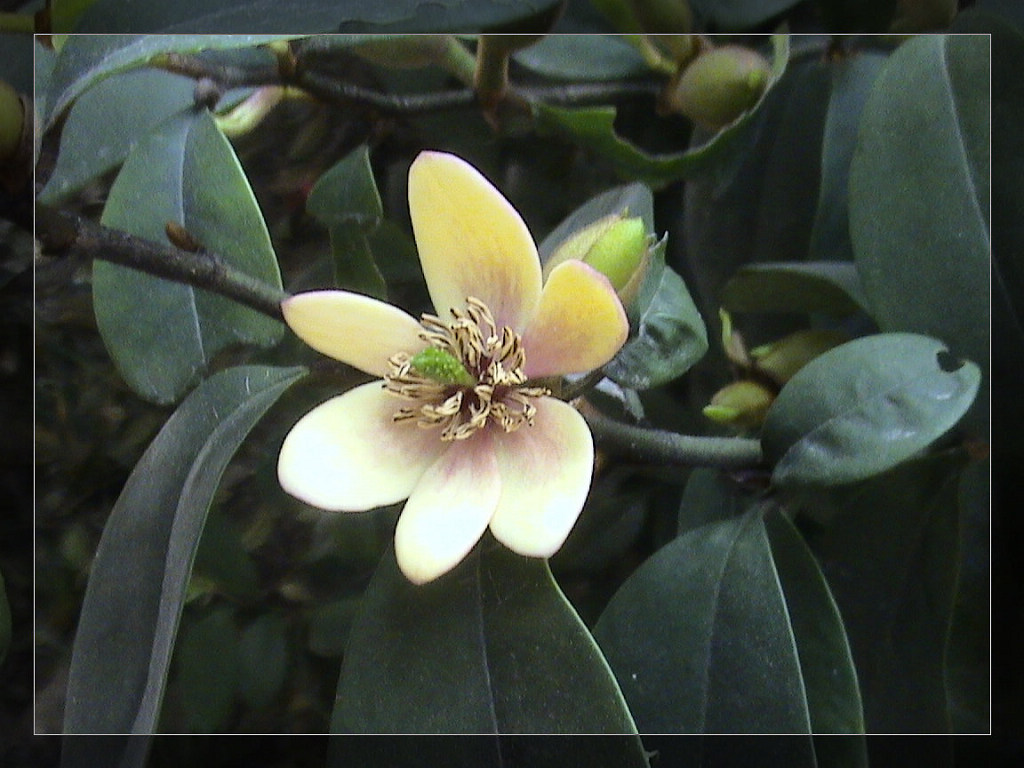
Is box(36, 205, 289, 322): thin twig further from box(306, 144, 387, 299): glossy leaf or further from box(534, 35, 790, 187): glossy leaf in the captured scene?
box(534, 35, 790, 187): glossy leaf

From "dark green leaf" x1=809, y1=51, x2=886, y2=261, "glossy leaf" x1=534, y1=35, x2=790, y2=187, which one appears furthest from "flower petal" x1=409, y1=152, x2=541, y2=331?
"dark green leaf" x1=809, y1=51, x2=886, y2=261

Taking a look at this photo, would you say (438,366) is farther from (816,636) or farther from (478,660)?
(816,636)

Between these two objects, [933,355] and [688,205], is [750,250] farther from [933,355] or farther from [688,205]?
[933,355]

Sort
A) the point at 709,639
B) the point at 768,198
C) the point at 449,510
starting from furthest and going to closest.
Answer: the point at 768,198
the point at 709,639
the point at 449,510

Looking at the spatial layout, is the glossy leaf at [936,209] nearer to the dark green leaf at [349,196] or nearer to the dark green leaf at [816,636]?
the dark green leaf at [816,636]

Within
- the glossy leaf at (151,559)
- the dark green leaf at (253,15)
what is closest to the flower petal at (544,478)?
the glossy leaf at (151,559)

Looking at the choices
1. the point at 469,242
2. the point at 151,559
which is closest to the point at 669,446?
the point at 469,242
